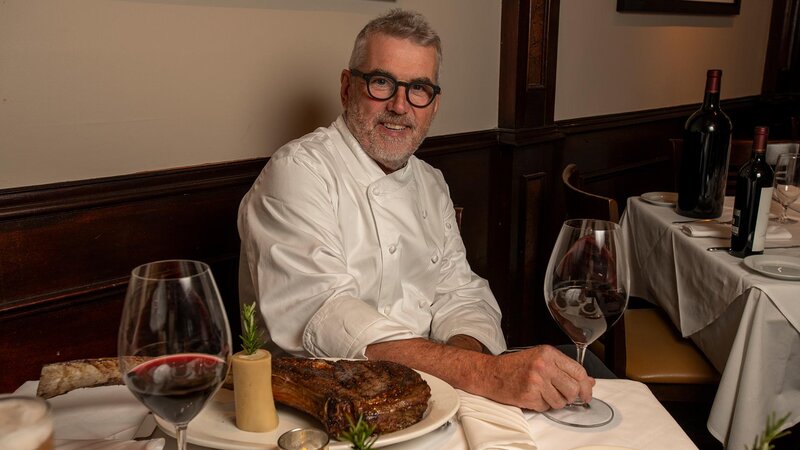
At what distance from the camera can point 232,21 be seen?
6.77 ft

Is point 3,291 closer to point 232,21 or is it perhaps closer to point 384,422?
point 232,21

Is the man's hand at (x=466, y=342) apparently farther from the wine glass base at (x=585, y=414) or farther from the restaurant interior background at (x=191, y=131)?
the restaurant interior background at (x=191, y=131)

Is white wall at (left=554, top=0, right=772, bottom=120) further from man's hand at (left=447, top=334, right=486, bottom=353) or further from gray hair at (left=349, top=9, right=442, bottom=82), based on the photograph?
man's hand at (left=447, top=334, right=486, bottom=353)

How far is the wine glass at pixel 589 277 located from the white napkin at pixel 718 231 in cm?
126

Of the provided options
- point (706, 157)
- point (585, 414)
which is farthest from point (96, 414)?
point (706, 157)

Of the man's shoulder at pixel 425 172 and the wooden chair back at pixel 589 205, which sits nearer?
the wooden chair back at pixel 589 205

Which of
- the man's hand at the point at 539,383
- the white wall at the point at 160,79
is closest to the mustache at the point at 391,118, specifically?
the white wall at the point at 160,79

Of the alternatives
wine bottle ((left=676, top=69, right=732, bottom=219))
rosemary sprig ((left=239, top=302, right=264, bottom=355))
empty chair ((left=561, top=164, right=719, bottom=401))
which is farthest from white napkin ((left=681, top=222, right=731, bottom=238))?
rosemary sprig ((left=239, top=302, right=264, bottom=355))

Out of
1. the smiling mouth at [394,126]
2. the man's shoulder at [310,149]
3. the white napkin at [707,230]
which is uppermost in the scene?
the smiling mouth at [394,126]

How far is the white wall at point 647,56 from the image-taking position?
3645mm

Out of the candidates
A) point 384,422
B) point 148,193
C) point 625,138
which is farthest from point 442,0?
point 384,422

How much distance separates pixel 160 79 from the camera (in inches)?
75.6

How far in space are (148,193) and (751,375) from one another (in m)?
1.74

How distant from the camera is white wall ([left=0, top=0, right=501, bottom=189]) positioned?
1680 mm
